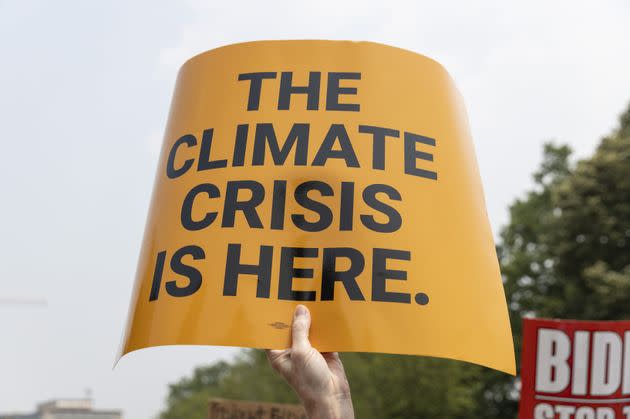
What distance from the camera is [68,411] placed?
237 ft

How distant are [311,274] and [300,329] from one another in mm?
174

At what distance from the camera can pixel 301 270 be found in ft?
9.34

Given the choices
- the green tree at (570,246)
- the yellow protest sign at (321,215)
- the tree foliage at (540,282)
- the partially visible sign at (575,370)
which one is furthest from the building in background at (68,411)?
the yellow protest sign at (321,215)

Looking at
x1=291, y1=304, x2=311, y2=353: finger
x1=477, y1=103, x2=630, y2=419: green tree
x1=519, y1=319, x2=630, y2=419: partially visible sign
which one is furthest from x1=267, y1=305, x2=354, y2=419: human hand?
x1=477, y1=103, x2=630, y2=419: green tree

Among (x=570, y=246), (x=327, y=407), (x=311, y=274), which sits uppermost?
(x=570, y=246)

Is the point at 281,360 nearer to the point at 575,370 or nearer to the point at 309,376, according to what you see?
the point at 309,376

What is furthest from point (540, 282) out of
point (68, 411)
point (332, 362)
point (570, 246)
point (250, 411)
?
point (68, 411)

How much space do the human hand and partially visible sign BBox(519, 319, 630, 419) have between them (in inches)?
206

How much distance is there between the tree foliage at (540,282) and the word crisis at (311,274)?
20355mm

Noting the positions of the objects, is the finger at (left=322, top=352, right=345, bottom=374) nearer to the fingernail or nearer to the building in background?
the fingernail

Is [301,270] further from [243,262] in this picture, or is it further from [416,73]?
[416,73]

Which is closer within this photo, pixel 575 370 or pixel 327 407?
pixel 327 407

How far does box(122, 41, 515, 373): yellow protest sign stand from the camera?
2.83 meters

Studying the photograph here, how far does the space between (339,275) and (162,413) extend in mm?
69892
